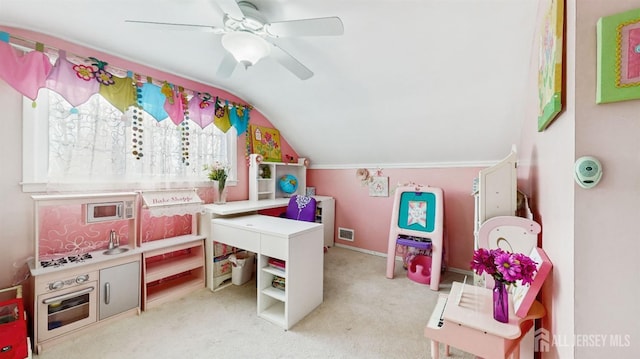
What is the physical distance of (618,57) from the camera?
0.63 meters

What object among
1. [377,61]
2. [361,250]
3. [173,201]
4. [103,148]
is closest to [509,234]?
[377,61]

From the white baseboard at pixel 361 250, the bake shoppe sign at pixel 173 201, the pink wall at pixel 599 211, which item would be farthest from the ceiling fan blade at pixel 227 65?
the white baseboard at pixel 361 250

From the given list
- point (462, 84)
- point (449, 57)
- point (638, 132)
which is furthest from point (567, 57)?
point (462, 84)

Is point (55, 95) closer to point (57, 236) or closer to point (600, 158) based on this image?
point (57, 236)

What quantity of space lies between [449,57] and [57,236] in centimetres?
367

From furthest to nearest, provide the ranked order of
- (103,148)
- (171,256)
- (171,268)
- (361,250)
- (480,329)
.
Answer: (361,250)
(171,256)
(171,268)
(103,148)
(480,329)

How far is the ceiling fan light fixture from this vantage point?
1529mm

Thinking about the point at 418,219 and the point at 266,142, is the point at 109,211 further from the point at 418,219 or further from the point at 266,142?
the point at 418,219

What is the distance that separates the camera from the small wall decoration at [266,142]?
11.9 feet

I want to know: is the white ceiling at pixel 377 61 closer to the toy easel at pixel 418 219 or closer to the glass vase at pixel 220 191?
the toy easel at pixel 418 219

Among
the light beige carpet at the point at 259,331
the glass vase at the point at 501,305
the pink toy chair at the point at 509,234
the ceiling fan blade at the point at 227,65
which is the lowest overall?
the light beige carpet at the point at 259,331

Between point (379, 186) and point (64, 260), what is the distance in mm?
3638

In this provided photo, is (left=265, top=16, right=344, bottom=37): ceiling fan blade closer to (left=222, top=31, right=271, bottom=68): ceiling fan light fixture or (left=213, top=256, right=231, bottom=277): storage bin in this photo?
(left=222, top=31, right=271, bottom=68): ceiling fan light fixture

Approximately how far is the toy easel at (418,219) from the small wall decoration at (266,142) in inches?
Answer: 82.1
